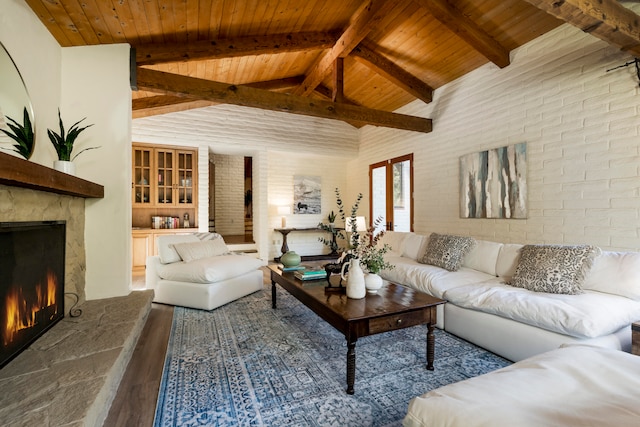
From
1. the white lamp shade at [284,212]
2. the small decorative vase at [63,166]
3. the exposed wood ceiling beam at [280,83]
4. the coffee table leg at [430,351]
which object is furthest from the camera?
A: the white lamp shade at [284,212]

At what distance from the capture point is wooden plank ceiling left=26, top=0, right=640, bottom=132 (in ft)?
8.49

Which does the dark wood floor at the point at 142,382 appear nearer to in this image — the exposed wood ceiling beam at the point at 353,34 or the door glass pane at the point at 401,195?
the exposed wood ceiling beam at the point at 353,34

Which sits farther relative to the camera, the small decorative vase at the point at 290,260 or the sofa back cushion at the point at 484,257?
the small decorative vase at the point at 290,260

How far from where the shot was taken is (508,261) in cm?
297

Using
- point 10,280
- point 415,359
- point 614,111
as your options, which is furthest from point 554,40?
point 10,280

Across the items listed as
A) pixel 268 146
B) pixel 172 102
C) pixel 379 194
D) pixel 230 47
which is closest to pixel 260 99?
pixel 230 47

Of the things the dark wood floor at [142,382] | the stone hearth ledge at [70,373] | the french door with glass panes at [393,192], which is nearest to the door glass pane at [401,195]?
the french door with glass panes at [393,192]

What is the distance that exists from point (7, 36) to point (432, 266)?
420 centimetres

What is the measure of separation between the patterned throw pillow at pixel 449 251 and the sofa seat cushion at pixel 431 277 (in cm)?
7

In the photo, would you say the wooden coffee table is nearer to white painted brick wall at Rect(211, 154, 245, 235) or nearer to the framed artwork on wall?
the framed artwork on wall

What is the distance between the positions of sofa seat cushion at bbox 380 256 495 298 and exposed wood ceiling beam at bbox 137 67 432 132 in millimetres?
2317

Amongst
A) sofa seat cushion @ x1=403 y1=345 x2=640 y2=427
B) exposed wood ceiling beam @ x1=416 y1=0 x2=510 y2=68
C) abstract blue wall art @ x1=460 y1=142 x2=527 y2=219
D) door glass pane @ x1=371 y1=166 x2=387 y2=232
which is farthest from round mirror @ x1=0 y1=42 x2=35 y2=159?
door glass pane @ x1=371 y1=166 x2=387 y2=232

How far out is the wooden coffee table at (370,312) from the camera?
1831mm

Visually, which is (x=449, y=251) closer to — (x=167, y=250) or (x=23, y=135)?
(x=167, y=250)
